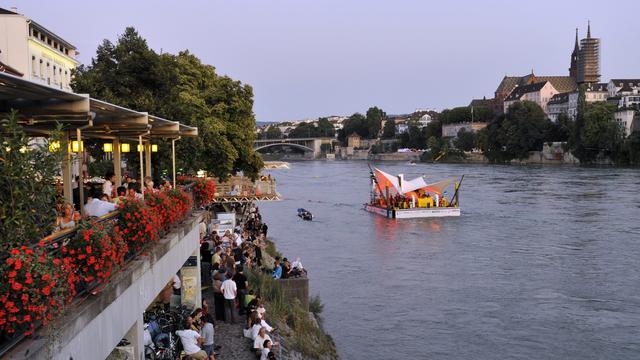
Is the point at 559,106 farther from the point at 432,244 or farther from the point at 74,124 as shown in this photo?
the point at 74,124

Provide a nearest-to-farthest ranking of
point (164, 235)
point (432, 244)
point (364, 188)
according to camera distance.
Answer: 1. point (164, 235)
2. point (432, 244)
3. point (364, 188)

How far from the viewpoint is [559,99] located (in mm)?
171750

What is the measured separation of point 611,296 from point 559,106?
152m

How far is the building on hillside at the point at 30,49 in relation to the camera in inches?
1588

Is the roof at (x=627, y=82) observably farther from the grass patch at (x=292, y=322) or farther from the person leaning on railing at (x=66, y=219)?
the person leaning on railing at (x=66, y=219)

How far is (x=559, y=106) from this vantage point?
171 m

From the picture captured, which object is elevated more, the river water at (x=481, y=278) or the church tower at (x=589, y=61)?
the church tower at (x=589, y=61)

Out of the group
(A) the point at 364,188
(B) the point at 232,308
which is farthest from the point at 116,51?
(A) the point at 364,188

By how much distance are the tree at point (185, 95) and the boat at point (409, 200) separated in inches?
→ 621

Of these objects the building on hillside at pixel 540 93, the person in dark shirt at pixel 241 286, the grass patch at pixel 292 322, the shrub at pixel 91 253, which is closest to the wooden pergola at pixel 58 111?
the shrub at pixel 91 253

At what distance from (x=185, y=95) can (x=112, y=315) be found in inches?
1185

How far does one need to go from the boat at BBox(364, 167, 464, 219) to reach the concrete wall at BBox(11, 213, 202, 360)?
4499cm

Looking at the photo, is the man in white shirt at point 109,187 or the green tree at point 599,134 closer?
the man in white shirt at point 109,187

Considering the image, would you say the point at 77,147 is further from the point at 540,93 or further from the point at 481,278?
the point at 540,93
